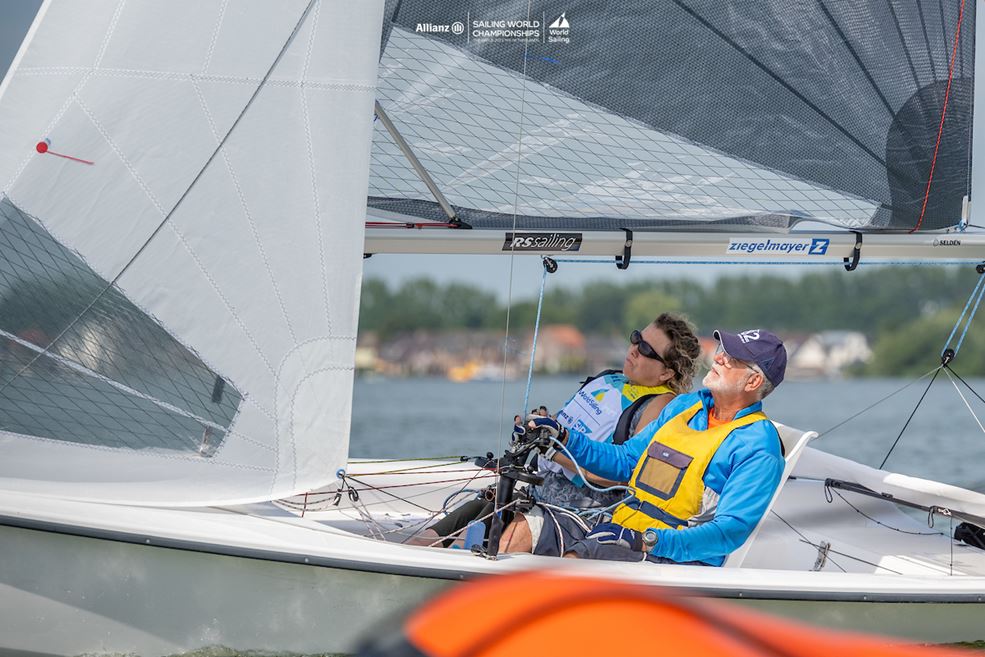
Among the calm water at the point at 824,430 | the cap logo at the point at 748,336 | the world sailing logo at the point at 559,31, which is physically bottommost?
the calm water at the point at 824,430

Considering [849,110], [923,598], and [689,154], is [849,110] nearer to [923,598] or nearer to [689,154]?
[689,154]

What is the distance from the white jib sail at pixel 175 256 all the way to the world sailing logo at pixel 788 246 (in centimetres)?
145

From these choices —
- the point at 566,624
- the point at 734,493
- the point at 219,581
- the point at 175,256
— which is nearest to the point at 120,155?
the point at 175,256

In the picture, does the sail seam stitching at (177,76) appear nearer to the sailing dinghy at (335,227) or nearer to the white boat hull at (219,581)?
the sailing dinghy at (335,227)

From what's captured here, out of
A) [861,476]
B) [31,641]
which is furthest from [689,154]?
[31,641]

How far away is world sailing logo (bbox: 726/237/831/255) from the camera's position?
3.79m

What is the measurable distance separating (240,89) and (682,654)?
7.87 feet

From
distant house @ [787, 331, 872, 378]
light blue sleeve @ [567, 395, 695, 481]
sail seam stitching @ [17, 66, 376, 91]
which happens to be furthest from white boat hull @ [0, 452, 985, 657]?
distant house @ [787, 331, 872, 378]

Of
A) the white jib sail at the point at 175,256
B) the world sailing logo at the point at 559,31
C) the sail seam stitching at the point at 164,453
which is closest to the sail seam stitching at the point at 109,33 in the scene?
the white jib sail at the point at 175,256

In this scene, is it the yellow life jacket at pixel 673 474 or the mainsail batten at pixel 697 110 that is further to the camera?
the mainsail batten at pixel 697 110

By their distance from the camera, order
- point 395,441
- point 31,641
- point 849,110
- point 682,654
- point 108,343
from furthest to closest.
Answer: point 395,441
point 849,110
point 108,343
point 31,641
point 682,654

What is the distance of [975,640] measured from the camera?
2900mm

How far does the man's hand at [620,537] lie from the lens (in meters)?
2.82

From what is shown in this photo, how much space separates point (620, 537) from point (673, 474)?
231 millimetres
